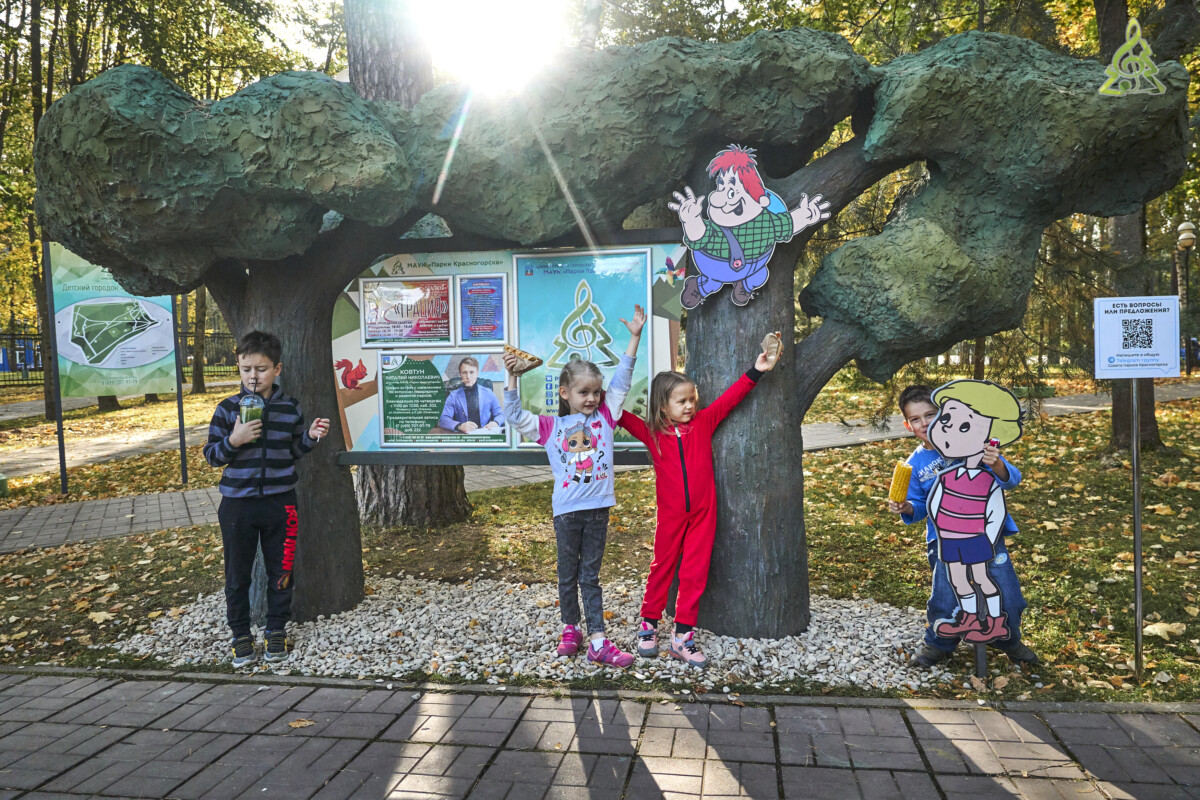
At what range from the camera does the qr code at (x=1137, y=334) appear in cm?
384

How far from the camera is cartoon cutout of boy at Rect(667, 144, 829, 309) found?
172 inches

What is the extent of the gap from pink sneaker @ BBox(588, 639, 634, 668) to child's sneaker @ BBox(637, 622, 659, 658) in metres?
0.10

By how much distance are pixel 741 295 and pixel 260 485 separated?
9.95ft

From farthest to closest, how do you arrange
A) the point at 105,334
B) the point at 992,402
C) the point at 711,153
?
the point at 105,334 < the point at 711,153 < the point at 992,402

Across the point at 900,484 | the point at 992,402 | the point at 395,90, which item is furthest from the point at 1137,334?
the point at 395,90

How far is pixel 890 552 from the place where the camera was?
666 cm

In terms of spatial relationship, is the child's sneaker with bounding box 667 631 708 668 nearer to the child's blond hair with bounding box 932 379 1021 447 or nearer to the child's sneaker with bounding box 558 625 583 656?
the child's sneaker with bounding box 558 625 583 656


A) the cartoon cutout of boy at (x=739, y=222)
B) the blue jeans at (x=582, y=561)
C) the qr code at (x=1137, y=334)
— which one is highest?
the cartoon cutout of boy at (x=739, y=222)

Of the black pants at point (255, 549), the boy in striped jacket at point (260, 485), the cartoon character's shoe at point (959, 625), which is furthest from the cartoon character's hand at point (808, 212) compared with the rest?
the black pants at point (255, 549)

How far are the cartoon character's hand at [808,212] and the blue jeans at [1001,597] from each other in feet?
6.29

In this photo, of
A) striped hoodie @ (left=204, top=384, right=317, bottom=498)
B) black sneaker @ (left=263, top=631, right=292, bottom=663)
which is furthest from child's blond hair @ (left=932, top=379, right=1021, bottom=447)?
black sneaker @ (left=263, top=631, right=292, bottom=663)

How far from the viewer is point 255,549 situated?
4.51 m

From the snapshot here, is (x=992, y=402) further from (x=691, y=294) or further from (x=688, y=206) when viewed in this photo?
(x=688, y=206)

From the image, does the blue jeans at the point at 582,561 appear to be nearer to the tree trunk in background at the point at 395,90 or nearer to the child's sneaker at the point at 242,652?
the child's sneaker at the point at 242,652
